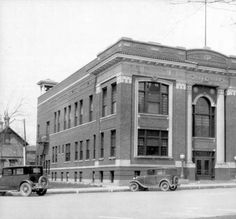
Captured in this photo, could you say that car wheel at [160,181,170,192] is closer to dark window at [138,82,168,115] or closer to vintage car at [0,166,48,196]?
vintage car at [0,166,48,196]

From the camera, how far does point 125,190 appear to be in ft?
98.0

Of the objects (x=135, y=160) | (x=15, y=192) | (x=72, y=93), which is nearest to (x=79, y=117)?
(x=72, y=93)

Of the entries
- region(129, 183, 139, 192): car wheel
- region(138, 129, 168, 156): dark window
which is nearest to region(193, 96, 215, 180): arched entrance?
region(138, 129, 168, 156): dark window

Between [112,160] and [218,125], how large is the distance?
10.1m

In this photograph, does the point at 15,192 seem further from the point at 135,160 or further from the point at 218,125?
the point at 218,125

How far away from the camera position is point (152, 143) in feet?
120

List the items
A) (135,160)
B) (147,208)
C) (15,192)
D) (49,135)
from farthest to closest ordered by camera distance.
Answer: (49,135) → (135,160) → (15,192) → (147,208)

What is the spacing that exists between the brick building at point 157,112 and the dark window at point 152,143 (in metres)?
0.07

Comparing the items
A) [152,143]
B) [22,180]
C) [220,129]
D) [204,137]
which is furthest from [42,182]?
[220,129]

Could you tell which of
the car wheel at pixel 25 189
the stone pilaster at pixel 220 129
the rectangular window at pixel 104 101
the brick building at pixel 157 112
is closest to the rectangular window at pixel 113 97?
the brick building at pixel 157 112

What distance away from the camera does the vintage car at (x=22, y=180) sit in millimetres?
24531

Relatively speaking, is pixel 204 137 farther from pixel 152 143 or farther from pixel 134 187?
pixel 134 187

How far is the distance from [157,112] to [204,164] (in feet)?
21.1

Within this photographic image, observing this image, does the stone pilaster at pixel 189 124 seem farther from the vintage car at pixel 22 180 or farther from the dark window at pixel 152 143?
the vintage car at pixel 22 180
